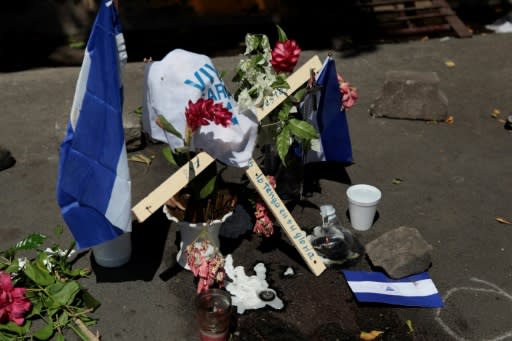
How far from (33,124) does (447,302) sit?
4.31 m

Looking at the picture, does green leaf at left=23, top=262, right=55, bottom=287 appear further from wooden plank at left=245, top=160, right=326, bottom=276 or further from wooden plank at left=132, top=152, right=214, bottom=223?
wooden plank at left=245, top=160, right=326, bottom=276

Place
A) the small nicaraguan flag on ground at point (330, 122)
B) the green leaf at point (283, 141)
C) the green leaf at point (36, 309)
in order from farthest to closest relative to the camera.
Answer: the small nicaraguan flag on ground at point (330, 122) < the green leaf at point (283, 141) < the green leaf at point (36, 309)

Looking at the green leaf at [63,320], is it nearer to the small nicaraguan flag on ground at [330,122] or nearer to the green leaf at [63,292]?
the green leaf at [63,292]

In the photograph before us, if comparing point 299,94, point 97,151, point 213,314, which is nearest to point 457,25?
point 299,94

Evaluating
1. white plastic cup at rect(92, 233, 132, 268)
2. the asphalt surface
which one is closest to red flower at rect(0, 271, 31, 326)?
the asphalt surface

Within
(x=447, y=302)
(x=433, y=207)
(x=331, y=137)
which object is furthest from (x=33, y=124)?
(x=447, y=302)

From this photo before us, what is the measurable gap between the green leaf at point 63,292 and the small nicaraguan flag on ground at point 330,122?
210 centimetres

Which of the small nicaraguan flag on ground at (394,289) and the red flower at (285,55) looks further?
the red flower at (285,55)

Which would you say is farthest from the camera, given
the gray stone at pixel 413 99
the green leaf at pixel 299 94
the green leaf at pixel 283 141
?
the gray stone at pixel 413 99

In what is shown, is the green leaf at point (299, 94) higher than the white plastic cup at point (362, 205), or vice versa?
the green leaf at point (299, 94)

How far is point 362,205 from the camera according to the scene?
477cm

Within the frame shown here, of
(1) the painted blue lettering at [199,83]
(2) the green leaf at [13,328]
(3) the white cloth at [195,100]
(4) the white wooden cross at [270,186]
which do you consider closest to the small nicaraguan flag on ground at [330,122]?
(4) the white wooden cross at [270,186]

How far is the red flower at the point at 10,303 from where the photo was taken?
395 centimetres

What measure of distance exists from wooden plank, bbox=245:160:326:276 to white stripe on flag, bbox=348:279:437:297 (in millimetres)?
272
